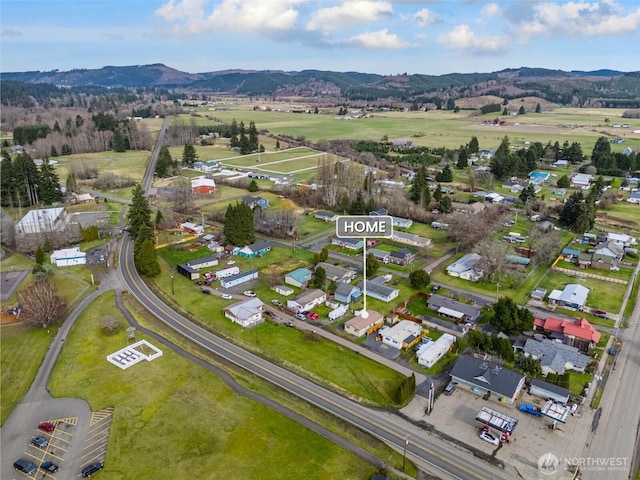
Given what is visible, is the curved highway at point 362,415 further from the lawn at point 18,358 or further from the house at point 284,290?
the house at point 284,290

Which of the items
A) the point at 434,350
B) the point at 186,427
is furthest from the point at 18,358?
the point at 434,350

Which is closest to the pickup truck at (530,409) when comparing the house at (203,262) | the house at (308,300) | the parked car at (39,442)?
the house at (308,300)

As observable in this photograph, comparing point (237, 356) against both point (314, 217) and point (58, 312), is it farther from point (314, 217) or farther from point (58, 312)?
point (314, 217)

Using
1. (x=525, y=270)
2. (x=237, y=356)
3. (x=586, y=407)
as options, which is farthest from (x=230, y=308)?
(x=525, y=270)

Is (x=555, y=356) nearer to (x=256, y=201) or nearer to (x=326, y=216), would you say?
(x=326, y=216)

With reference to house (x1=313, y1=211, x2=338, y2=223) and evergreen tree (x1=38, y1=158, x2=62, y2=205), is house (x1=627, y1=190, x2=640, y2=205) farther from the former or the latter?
evergreen tree (x1=38, y1=158, x2=62, y2=205)
